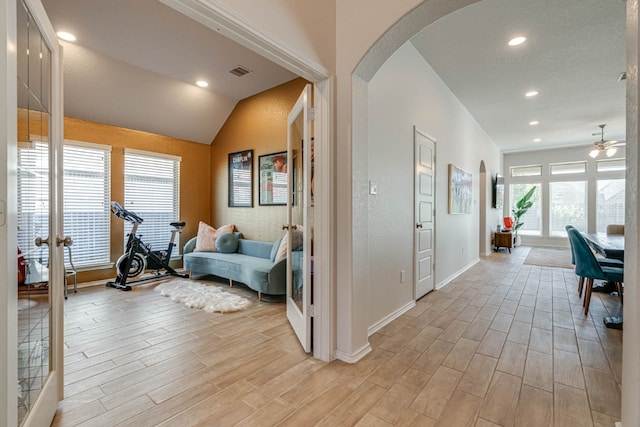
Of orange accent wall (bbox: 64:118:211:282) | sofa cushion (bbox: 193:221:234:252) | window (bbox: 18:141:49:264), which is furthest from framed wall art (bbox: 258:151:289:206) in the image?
window (bbox: 18:141:49:264)

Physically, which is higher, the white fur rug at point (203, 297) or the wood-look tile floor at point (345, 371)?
the white fur rug at point (203, 297)

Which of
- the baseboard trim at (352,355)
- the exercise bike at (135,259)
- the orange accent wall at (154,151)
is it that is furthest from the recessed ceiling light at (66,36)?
the baseboard trim at (352,355)

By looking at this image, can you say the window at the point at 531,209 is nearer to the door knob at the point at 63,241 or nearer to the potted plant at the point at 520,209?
the potted plant at the point at 520,209

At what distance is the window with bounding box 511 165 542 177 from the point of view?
8953 millimetres

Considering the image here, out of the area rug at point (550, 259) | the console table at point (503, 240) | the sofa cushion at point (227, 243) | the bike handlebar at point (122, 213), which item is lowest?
the area rug at point (550, 259)

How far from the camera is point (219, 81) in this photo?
14.3ft

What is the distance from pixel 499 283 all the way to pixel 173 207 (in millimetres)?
5764

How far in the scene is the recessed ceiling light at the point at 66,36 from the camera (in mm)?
3111

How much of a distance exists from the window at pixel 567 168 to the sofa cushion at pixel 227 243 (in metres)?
9.51

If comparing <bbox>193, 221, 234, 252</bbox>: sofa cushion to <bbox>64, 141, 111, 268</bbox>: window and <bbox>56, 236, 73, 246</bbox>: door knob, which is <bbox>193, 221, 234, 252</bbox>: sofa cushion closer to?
<bbox>64, 141, 111, 268</bbox>: window

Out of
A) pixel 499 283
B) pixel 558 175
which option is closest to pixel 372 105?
pixel 499 283

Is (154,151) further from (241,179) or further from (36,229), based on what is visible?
(36,229)

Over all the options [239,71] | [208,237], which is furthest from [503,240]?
[239,71]

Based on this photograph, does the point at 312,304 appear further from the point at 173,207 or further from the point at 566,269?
the point at 566,269
